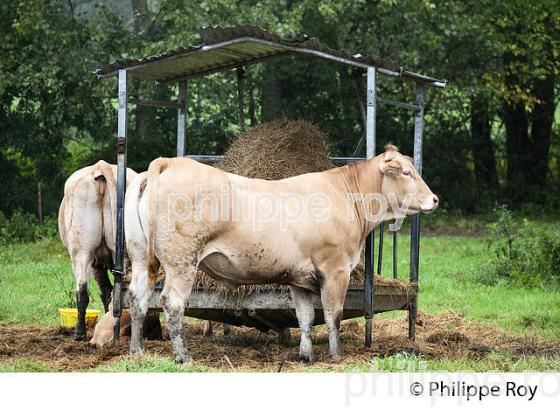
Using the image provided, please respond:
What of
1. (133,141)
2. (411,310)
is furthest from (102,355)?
(133,141)

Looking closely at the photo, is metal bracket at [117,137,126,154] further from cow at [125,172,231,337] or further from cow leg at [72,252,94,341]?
cow leg at [72,252,94,341]

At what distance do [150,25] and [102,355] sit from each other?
13447mm

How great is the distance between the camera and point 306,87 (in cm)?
2317

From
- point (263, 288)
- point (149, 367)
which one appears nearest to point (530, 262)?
point (263, 288)

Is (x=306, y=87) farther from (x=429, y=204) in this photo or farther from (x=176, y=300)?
(x=176, y=300)

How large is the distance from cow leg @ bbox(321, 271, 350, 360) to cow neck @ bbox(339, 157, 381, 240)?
656 mm

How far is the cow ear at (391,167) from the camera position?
31.8 feet

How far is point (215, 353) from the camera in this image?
945 centimetres

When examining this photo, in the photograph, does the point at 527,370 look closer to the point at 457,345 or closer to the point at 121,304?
the point at 457,345

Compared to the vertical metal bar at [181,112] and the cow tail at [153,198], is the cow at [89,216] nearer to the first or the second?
the vertical metal bar at [181,112]

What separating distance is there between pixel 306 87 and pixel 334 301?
14354mm

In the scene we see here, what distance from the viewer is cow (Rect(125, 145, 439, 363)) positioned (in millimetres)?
8539

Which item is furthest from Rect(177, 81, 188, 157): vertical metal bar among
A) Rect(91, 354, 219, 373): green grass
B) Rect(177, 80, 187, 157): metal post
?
Rect(91, 354, 219, 373): green grass

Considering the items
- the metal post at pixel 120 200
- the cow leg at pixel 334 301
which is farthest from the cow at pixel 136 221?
the cow leg at pixel 334 301
